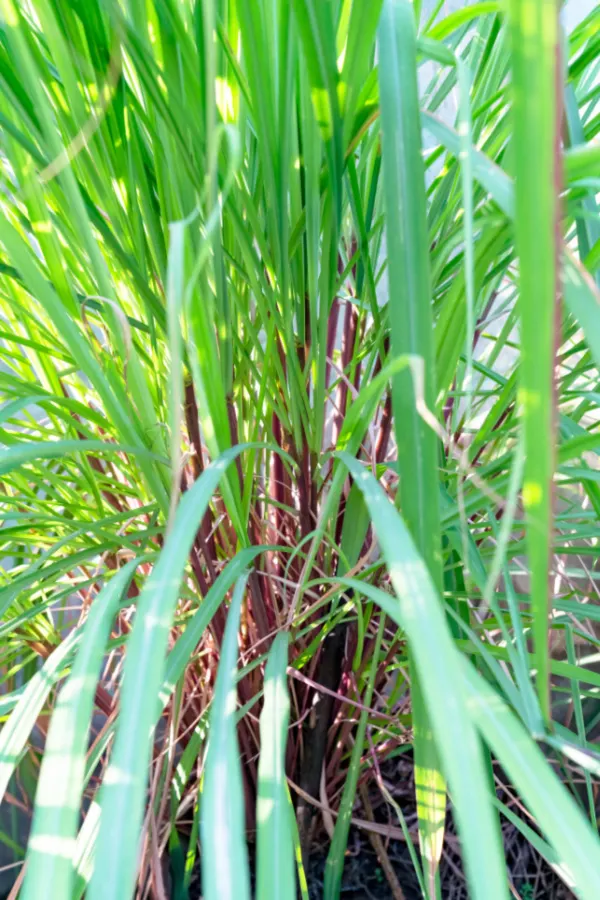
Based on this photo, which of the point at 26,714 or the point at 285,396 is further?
the point at 285,396

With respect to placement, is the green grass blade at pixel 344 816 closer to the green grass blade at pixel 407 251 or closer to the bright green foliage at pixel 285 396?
the bright green foliage at pixel 285 396

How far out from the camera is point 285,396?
0.35 meters

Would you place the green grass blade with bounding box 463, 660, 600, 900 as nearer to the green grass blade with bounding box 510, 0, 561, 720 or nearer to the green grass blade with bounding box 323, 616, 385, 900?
the green grass blade with bounding box 510, 0, 561, 720

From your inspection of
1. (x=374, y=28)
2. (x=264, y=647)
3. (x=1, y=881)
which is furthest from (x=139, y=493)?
(x=1, y=881)

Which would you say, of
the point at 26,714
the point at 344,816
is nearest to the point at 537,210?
the point at 26,714

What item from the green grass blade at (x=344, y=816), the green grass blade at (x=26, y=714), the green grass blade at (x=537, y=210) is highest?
the green grass blade at (x=537, y=210)

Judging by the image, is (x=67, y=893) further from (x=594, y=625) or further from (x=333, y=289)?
(x=594, y=625)

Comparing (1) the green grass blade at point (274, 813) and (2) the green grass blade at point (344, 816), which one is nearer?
(1) the green grass blade at point (274, 813)

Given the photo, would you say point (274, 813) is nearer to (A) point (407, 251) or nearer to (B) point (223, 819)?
(B) point (223, 819)

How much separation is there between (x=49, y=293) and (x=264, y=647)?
0.24 meters

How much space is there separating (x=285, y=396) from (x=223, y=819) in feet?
0.80

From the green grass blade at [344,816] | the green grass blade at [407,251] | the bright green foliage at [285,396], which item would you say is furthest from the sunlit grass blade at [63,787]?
the green grass blade at [344,816]

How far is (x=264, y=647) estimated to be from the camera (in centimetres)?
38

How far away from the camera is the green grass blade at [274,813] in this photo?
0.48ft
